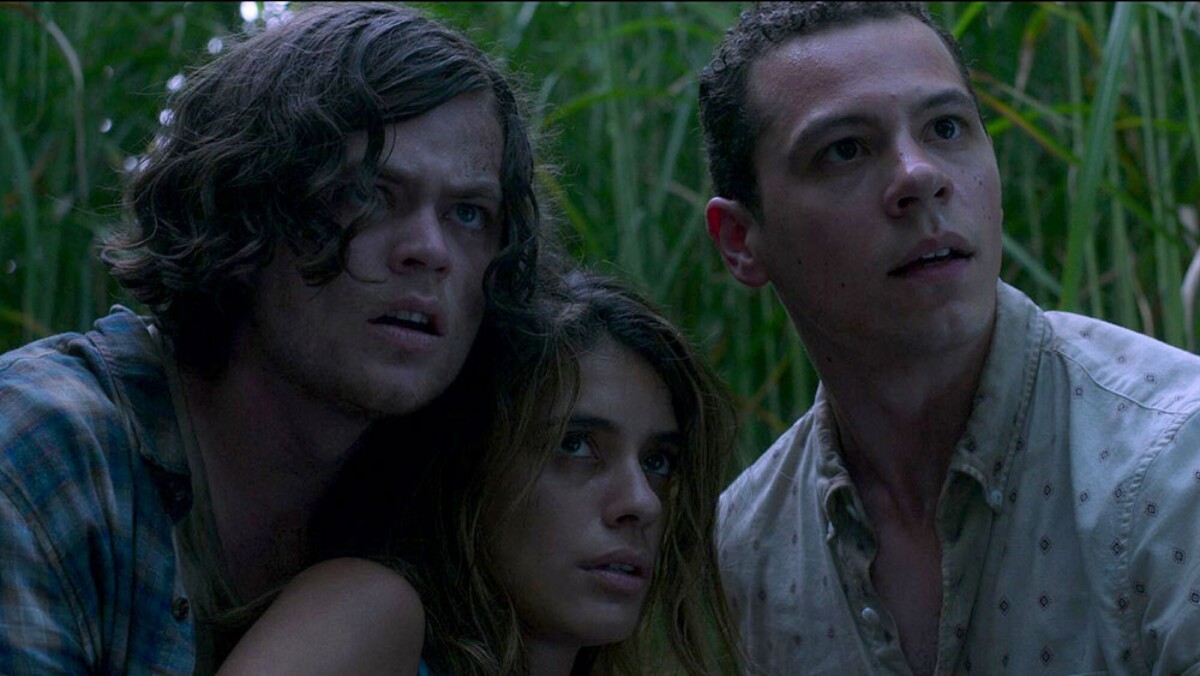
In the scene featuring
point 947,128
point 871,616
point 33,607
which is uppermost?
point 947,128

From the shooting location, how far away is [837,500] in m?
1.61

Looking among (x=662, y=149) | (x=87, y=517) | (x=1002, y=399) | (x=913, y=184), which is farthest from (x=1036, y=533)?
(x=662, y=149)

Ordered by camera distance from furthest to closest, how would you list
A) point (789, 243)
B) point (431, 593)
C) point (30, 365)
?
point (789, 243)
point (431, 593)
point (30, 365)

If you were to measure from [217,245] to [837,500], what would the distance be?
2.24ft

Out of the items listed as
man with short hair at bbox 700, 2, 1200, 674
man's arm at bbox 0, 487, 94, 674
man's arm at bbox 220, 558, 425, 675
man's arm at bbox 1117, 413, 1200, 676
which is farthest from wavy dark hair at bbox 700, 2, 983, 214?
man's arm at bbox 0, 487, 94, 674

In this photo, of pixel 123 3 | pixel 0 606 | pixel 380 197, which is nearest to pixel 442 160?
pixel 380 197

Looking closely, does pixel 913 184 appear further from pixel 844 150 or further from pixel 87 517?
pixel 87 517

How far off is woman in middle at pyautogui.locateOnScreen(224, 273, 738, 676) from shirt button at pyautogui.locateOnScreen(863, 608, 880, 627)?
0.47 ft

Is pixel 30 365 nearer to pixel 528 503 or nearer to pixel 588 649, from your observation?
pixel 528 503

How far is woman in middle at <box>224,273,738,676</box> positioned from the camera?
141 centimetres

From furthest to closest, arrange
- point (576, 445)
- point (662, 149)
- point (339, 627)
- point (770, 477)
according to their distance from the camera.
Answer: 1. point (662, 149)
2. point (770, 477)
3. point (576, 445)
4. point (339, 627)

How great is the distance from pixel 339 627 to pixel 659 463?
0.41m

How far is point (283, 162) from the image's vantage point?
4.32 feet

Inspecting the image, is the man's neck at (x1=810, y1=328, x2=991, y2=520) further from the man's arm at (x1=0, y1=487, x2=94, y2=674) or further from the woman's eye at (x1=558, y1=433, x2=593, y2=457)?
the man's arm at (x1=0, y1=487, x2=94, y2=674)
